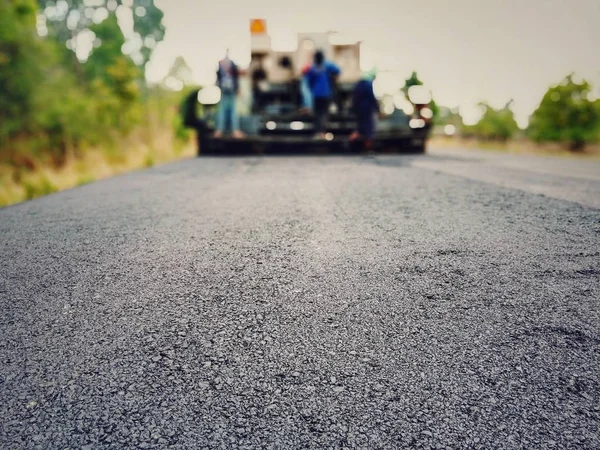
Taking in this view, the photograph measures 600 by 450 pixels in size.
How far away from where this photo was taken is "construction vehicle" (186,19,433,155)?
941cm

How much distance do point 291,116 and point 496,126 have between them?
22540 millimetres

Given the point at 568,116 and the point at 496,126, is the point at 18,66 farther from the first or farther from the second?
the point at 496,126

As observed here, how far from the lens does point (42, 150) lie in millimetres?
13570

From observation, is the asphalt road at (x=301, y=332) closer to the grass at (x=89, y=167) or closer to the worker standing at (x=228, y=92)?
the grass at (x=89, y=167)

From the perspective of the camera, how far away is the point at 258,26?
10.9 m

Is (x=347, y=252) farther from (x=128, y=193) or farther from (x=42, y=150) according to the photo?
(x=42, y=150)

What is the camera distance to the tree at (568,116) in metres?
17.9

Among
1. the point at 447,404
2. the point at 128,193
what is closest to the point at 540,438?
the point at 447,404

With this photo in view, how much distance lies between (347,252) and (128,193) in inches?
123

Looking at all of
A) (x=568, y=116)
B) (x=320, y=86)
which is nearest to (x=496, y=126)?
(x=568, y=116)

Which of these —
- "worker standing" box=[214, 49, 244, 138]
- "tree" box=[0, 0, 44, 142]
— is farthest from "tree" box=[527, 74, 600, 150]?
"tree" box=[0, 0, 44, 142]

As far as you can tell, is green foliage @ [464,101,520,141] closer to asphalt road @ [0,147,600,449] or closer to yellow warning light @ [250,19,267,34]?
yellow warning light @ [250,19,267,34]

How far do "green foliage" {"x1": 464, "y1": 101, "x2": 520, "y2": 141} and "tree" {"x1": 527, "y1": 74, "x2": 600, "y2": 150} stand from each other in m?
6.63

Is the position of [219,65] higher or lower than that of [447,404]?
higher
